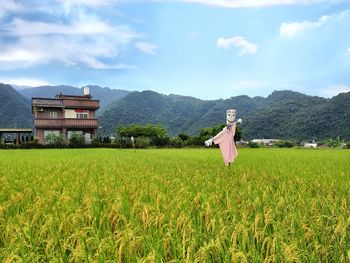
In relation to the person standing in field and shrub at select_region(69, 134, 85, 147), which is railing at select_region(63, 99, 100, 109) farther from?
the person standing in field

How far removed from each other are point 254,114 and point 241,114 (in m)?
20.5

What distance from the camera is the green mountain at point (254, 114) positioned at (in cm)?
6550

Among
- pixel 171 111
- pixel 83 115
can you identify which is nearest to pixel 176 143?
pixel 83 115

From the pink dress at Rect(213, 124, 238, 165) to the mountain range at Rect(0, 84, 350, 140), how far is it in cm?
4391

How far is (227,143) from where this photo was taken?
10.6 metres

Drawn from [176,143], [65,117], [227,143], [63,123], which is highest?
[65,117]

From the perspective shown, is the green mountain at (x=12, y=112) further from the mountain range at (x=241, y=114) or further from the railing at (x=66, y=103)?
the railing at (x=66, y=103)

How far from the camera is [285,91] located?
4055 inches

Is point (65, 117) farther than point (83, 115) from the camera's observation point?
No

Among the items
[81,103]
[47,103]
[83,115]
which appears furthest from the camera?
[83,115]

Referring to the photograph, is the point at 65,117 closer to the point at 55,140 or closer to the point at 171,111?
the point at 55,140

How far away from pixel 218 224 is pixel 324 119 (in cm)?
6659

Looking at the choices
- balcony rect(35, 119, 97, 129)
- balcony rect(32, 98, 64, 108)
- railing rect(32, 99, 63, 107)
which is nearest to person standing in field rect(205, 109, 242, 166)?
balcony rect(35, 119, 97, 129)

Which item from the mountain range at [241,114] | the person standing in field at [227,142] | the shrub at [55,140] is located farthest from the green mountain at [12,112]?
the person standing in field at [227,142]
